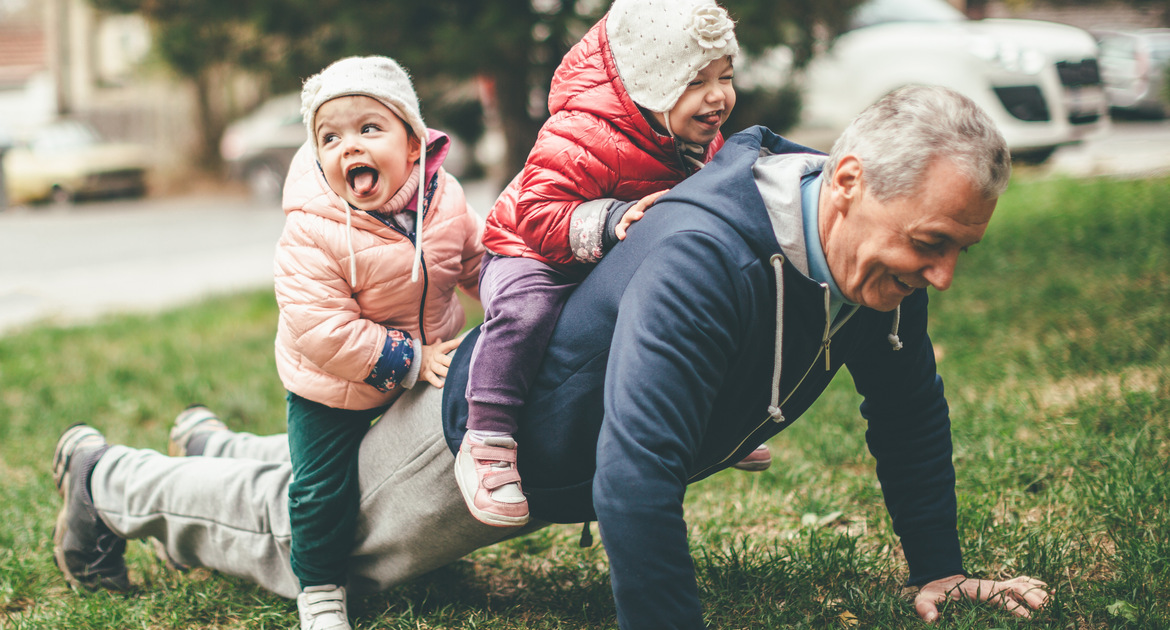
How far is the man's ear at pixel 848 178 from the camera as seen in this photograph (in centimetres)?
176

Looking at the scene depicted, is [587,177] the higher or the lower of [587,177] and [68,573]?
the higher

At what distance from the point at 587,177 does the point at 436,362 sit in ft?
1.99

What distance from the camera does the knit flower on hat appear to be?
2.02 meters

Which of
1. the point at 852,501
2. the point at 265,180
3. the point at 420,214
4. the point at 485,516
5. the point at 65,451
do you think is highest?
the point at 420,214

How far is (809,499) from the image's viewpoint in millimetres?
3223

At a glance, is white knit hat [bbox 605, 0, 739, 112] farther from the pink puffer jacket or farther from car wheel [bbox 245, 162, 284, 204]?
car wheel [bbox 245, 162, 284, 204]

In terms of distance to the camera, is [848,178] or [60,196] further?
[60,196]

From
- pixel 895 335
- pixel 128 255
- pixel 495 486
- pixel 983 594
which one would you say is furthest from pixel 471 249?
pixel 128 255

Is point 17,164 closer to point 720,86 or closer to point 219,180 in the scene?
point 219,180

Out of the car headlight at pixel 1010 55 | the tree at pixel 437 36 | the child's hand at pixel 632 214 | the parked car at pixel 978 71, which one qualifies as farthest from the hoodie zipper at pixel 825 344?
the car headlight at pixel 1010 55

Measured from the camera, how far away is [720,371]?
184 cm

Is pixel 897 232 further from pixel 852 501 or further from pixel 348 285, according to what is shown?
pixel 852 501

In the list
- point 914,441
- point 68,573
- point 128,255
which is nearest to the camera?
point 914,441

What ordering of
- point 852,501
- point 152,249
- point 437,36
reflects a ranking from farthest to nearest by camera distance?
1. point 152,249
2. point 437,36
3. point 852,501
